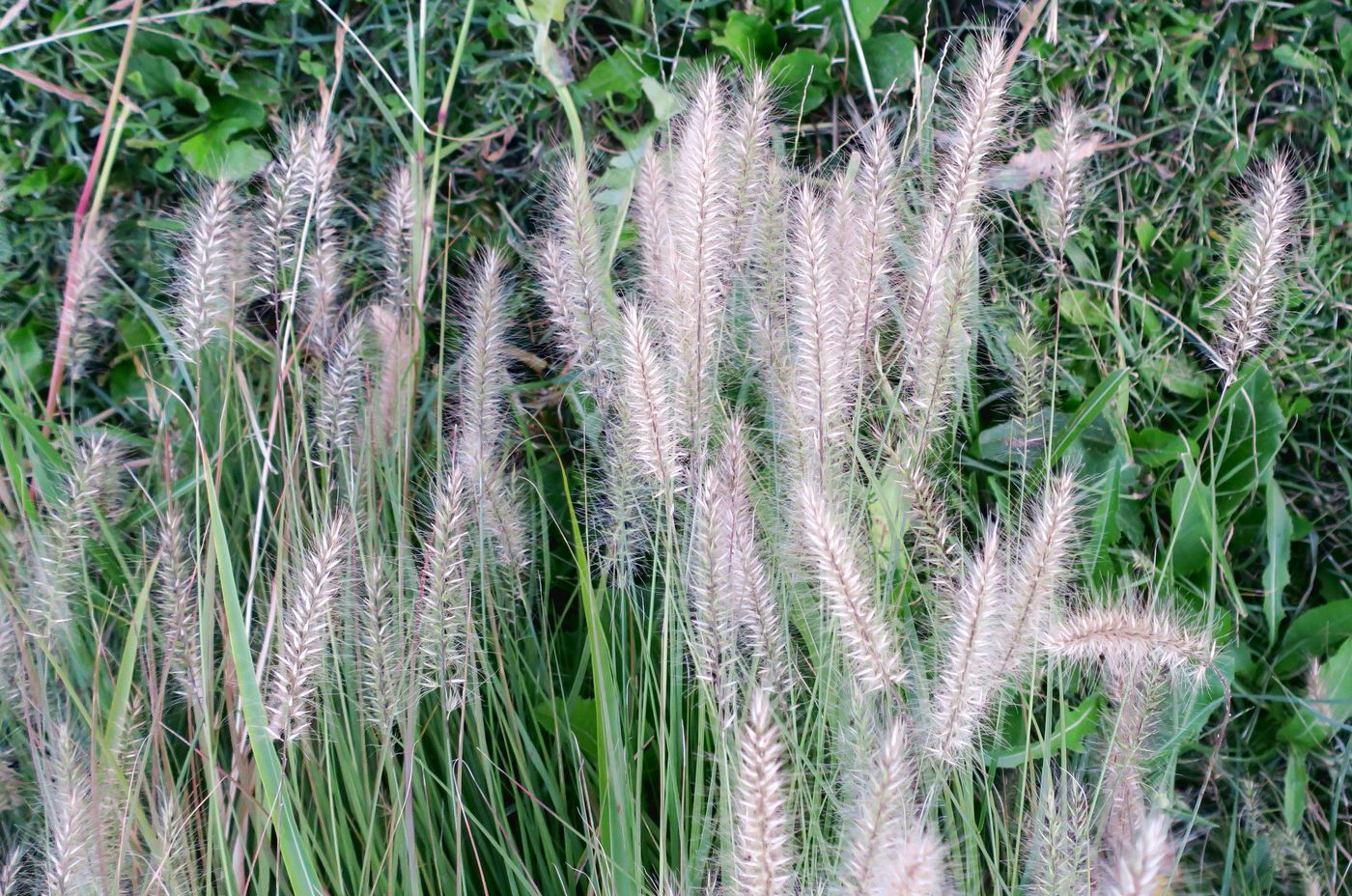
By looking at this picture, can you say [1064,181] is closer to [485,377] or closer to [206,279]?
[485,377]

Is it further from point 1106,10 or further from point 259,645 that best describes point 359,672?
point 1106,10

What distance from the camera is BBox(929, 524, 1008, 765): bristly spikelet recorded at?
2.39 feet

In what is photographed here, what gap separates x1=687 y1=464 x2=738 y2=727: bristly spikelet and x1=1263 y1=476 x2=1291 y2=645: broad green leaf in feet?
2.48

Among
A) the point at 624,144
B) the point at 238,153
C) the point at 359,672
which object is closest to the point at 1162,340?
the point at 624,144

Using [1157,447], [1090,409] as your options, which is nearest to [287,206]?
[1090,409]

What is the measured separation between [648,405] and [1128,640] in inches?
17.6

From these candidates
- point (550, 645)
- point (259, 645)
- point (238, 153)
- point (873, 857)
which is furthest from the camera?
point (238, 153)

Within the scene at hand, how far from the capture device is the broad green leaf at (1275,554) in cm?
116

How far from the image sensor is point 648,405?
32.0 inches

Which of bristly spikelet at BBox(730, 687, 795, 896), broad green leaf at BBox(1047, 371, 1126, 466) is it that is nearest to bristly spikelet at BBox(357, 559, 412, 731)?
bristly spikelet at BBox(730, 687, 795, 896)

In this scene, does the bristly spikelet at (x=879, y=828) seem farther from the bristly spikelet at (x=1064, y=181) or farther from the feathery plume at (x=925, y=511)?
the bristly spikelet at (x=1064, y=181)

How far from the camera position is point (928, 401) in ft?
2.87

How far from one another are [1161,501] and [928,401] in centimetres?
53

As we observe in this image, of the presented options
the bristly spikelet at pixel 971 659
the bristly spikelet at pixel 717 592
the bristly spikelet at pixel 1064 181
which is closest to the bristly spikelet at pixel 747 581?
the bristly spikelet at pixel 717 592
